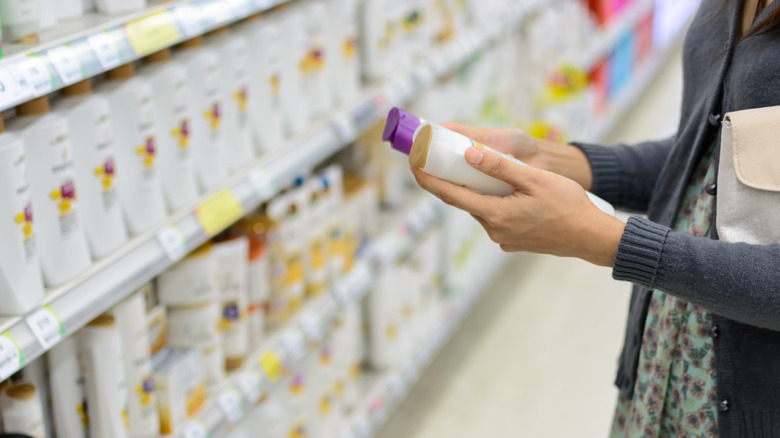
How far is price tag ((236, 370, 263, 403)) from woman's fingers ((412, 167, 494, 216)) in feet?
2.54

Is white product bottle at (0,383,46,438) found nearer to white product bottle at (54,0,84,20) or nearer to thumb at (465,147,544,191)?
white product bottle at (54,0,84,20)

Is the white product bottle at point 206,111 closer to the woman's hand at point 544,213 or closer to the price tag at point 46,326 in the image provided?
the price tag at point 46,326

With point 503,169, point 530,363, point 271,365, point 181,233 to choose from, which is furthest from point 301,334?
point 530,363

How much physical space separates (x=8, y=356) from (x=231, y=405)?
62cm

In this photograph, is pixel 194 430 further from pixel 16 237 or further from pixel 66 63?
pixel 66 63

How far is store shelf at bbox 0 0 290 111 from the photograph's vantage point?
3.35 feet

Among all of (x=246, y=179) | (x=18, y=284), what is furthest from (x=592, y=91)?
(x=18, y=284)

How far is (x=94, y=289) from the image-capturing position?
123cm

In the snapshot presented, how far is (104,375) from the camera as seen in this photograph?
1.26m

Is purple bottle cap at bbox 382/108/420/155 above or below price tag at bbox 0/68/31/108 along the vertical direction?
below

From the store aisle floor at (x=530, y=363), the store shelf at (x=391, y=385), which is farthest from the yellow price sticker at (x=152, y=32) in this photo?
the store aisle floor at (x=530, y=363)

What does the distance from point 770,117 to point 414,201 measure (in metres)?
1.53

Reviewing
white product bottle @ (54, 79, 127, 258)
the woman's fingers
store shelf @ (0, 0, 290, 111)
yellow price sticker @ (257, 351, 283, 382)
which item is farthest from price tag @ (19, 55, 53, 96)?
yellow price sticker @ (257, 351, 283, 382)

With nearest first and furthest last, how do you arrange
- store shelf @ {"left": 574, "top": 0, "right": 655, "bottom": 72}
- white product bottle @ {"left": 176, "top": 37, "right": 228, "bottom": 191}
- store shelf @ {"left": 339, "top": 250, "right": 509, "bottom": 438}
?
1. white product bottle @ {"left": 176, "top": 37, "right": 228, "bottom": 191}
2. store shelf @ {"left": 339, "top": 250, "right": 509, "bottom": 438}
3. store shelf @ {"left": 574, "top": 0, "right": 655, "bottom": 72}
